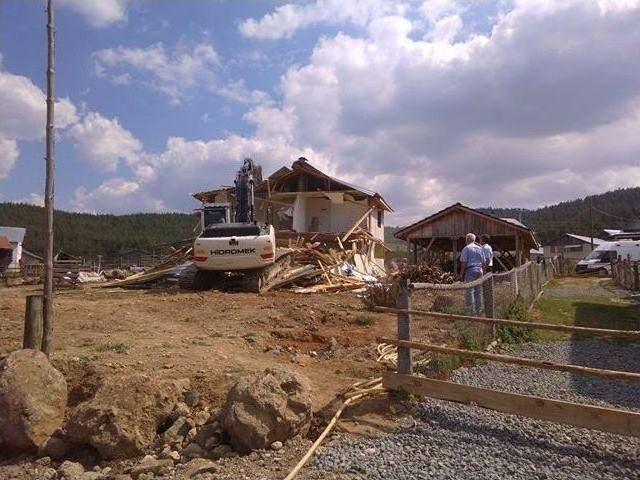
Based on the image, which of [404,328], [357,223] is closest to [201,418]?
[404,328]

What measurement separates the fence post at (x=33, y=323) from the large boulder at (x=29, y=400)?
519 millimetres

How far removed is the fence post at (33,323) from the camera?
22.9 ft

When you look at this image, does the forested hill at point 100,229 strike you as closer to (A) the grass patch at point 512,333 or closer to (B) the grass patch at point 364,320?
(B) the grass patch at point 364,320

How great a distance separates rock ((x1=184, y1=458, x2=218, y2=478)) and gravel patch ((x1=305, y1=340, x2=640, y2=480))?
0.94m

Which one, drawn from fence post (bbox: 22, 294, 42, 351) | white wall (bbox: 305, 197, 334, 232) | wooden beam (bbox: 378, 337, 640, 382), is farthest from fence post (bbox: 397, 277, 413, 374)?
white wall (bbox: 305, 197, 334, 232)

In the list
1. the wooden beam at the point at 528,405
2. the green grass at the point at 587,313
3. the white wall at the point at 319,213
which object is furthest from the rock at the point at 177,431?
the white wall at the point at 319,213

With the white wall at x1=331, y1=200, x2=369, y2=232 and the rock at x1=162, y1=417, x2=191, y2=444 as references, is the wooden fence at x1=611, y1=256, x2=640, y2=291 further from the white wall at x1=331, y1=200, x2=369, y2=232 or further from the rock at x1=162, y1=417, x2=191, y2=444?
the rock at x1=162, y1=417, x2=191, y2=444

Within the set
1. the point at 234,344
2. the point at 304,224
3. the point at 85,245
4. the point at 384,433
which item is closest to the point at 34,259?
the point at 85,245

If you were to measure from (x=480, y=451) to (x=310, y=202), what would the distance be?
28.3 meters

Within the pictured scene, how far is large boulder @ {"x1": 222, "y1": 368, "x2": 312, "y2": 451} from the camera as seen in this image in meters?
5.30

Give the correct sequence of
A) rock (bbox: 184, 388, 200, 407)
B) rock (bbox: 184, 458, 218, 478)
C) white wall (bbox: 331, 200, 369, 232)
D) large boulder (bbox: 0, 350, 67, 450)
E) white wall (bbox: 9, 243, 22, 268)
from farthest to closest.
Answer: white wall (bbox: 9, 243, 22, 268) < white wall (bbox: 331, 200, 369, 232) < rock (bbox: 184, 388, 200, 407) < large boulder (bbox: 0, 350, 67, 450) < rock (bbox: 184, 458, 218, 478)

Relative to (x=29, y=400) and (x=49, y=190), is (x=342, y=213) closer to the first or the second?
(x=49, y=190)

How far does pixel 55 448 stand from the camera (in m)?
5.76

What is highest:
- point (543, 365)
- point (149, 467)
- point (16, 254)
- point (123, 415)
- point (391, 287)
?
point (16, 254)
